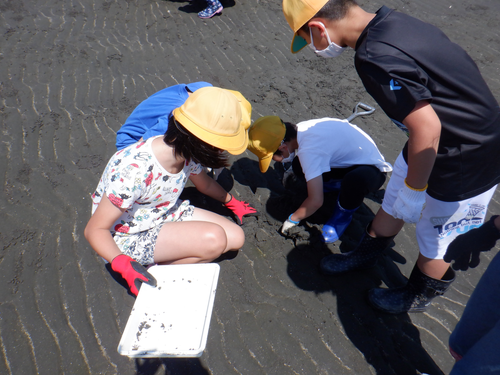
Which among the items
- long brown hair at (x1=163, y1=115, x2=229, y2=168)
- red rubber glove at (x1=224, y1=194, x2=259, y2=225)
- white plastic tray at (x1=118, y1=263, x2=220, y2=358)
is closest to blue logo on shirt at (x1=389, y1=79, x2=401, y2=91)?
long brown hair at (x1=163, y1=115, x2=229, y2=168)

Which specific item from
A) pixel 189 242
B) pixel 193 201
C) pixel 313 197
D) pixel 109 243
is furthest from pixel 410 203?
pixel 193 201

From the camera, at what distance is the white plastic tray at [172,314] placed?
1.59 metres

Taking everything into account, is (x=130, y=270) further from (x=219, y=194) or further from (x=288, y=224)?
(x=288, y=224)

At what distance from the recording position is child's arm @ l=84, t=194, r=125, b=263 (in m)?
1.75

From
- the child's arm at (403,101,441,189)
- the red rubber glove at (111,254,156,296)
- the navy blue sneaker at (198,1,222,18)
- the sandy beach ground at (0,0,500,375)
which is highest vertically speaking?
the child's arm at (403,101,441,189)

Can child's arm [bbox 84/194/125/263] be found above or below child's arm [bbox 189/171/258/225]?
above

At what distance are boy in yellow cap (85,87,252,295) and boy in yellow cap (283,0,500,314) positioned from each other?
62cm

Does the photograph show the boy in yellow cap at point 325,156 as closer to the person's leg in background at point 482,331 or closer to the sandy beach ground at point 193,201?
the sandy beach ground at point 193,201

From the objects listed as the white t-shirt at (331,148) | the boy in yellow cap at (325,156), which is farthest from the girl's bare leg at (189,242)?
the white t-shirt at (331,148)

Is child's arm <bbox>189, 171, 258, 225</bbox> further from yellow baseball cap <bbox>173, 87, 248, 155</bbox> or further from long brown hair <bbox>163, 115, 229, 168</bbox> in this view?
yellow baseball cap <bbox>173, 87, 248, 155</bbox>

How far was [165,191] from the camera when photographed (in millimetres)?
1976

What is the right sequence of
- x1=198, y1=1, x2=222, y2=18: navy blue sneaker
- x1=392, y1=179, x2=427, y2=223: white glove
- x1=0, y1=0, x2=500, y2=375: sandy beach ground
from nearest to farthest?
x1=392, y1=179, x2=427, y2=223: white glove
x1=0, y1=0, x2=500, y2=375: sandy beach ground
x1=198, y1=1, x2=222, y2=18: navy blue sneaker

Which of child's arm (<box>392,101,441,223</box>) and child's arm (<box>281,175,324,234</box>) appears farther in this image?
child's arm (<box>281,175,324,234</box>)

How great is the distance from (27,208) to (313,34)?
263 cm
